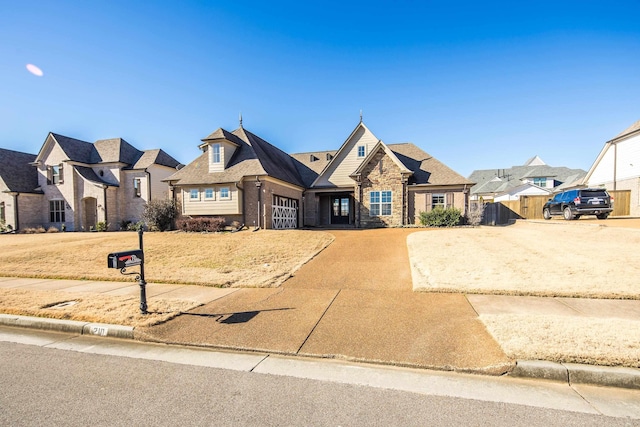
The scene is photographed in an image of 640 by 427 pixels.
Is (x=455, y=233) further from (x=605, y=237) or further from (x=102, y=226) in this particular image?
(x=102, y=226)

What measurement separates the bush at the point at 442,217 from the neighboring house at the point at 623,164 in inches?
605

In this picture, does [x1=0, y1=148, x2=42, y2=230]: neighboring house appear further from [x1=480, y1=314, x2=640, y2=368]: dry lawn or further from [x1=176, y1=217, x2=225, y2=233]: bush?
[x1=480, y1=314, x2=640, y2=368]: dry lawn

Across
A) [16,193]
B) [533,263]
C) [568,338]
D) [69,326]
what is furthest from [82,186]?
[568,338]

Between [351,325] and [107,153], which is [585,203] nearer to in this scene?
[351,325]

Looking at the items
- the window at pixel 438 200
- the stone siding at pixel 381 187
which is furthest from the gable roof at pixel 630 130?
the stone siding at pixel 381 187

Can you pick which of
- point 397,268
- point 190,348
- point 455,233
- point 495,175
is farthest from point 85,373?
point 495,175

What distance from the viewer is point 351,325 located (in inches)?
214

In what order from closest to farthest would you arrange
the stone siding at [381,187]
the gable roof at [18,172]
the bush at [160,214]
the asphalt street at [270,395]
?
the asphalt street at [270,395]
the bush at [160,214]
the stone siding at [381,187]
the gable roof at [18,172]

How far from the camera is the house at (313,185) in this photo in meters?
20.1

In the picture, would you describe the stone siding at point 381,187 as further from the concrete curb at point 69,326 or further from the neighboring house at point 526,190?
the neighboring house at point 526,190

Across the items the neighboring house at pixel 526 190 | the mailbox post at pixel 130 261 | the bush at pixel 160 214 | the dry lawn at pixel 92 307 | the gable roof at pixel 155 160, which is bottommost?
the dry lawn at pixel 92 307

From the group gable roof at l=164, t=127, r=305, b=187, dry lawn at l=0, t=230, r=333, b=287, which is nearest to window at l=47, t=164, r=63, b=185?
gable roof at l=164, t=127, r=305, b=187

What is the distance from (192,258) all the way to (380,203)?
47.6 ft

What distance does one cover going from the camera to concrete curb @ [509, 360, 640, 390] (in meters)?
3.62
